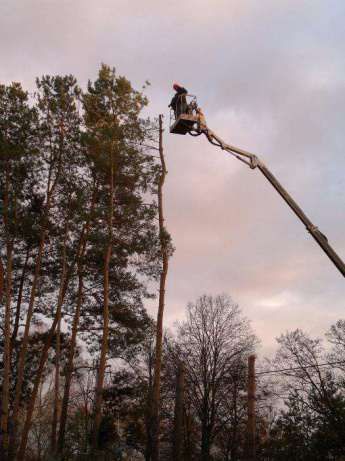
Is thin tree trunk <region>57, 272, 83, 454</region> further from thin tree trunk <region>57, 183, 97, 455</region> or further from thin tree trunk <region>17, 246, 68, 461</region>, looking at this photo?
thin tree trunk <region>17, 246, 68, 461</region>

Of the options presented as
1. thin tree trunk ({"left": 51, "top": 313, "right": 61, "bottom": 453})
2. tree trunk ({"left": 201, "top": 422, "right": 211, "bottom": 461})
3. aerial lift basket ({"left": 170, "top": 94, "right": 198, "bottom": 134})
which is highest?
aerial lift basket ({"left": 170, "top": 94, "right": 198, "bottom": 134})

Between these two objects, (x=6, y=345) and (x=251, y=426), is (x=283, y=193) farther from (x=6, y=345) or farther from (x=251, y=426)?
(x=6, y=345)

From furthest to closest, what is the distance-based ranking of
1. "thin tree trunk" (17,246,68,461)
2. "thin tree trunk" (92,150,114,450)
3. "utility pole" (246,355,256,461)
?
"thin tree trunk" (17,246,68,461), "thin tree trunk" (92,150,114,450), "utility pole" (246,355,256,461)

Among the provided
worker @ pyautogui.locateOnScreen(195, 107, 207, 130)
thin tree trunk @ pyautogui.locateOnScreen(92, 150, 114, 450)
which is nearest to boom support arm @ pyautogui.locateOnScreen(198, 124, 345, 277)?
worker @ pyautogui.locateOnScreen(195, 107, 207, 130)

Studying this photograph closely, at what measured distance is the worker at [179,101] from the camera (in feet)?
26.5

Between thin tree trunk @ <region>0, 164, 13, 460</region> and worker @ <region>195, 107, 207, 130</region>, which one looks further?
thin tree trunk @ <region>0, 164, 13, 460</region>

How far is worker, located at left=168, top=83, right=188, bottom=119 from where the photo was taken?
8062mm

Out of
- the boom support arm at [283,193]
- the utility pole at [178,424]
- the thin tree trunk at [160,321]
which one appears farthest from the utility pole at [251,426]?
the boom support arm at [283,193]

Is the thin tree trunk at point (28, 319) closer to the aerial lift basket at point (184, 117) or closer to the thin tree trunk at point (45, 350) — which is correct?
the thin tree trunk at point (45, 350)

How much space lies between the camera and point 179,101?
8180 mm

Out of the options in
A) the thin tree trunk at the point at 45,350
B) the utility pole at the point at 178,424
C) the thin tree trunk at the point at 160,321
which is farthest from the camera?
the thin tree trunk at the point at 45,350

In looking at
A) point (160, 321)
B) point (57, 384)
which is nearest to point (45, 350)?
point (57, 384)

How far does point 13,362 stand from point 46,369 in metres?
2.55

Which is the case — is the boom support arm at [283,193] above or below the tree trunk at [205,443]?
above
